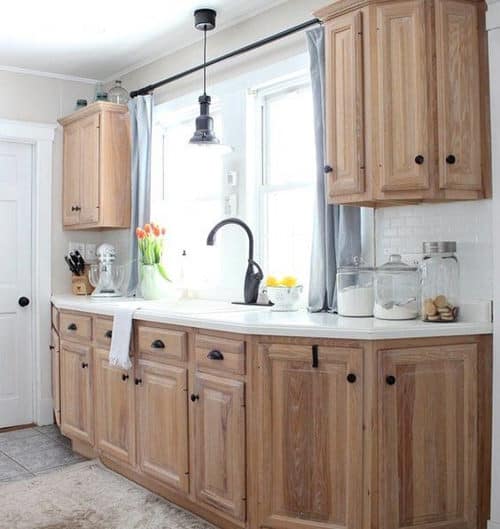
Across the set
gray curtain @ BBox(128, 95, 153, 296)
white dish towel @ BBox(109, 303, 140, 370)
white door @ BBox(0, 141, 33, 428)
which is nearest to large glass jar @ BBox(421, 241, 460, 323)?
white dish towel @ BBox(109, 303, 140, 370)

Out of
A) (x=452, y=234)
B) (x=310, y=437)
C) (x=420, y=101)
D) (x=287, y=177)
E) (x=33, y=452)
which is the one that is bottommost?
(x=33, y=452)

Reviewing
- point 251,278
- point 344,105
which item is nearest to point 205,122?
point 251,278

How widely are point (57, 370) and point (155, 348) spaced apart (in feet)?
4.60

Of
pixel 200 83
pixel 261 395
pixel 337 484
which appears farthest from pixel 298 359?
pixel 200 83

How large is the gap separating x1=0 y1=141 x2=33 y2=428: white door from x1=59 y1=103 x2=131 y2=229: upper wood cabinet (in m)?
0.41

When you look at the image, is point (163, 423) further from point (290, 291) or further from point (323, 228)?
point (323, 228)

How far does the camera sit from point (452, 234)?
2.70 m

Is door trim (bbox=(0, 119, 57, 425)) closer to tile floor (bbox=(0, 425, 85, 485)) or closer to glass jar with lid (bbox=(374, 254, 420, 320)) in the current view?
tile floor (bbox=(0, 425, 85, 485))

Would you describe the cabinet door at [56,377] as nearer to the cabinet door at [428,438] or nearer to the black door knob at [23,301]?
the black door knob at [23,301]

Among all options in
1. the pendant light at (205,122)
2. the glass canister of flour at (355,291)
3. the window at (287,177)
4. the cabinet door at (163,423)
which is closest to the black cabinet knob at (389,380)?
the glass canister of flour at (355,291)

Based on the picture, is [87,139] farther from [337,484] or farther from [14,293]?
[337,484]

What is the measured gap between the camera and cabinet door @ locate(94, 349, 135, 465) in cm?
335

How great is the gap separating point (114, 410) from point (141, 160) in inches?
66.4

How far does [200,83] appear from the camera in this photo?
3973mm
